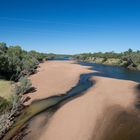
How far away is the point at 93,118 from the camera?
70.2ft

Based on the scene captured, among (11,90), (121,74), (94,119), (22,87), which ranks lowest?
(121,74)

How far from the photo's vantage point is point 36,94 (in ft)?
112

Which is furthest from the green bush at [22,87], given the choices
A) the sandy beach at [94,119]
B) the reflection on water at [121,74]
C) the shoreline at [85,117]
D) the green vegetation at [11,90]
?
the reflection on water at [121,74]

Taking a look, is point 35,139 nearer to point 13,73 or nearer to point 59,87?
point 59,87

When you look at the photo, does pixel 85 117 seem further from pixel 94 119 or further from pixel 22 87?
pixel 22 87

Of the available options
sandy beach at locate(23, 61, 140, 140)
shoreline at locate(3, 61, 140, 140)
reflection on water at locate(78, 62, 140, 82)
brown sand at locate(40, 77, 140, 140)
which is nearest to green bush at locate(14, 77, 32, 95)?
sandy beach at locate(23, 61, 140, 140)

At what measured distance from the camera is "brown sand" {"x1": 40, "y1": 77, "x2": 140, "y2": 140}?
59.0ft

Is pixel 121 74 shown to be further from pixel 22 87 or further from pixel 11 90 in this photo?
pixel 11 90

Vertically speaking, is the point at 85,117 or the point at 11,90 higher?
the point at 11,90

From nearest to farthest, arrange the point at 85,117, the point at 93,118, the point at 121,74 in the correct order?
1. the point at 93,118
2. the point at 85,117
3. the point at 121,74

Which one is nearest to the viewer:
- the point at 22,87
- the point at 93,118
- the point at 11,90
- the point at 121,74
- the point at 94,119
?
the point at 94,119

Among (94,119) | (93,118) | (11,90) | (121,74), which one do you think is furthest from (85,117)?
(121,74)

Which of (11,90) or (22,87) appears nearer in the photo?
(11,90)

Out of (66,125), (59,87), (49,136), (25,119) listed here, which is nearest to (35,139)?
(49,136)
